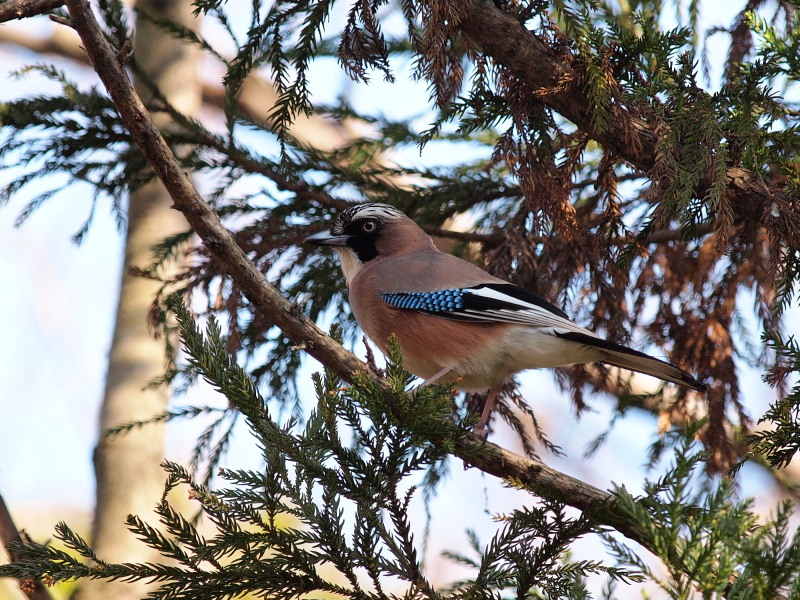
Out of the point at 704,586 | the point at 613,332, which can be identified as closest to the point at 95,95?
the point at 613,332

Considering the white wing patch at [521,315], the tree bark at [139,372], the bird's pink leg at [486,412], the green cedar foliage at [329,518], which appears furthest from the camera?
the tree bark at [139,372]

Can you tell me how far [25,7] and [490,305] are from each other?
94.2 inches

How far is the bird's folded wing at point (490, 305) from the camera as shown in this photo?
3.89 meters

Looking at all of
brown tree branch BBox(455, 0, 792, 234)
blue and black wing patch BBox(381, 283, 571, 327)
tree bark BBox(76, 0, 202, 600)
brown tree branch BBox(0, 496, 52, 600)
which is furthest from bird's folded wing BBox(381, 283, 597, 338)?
brown tree branch BBox(0, 496, 52, 600)

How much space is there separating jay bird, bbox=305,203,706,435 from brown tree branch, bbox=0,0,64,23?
5.90ft

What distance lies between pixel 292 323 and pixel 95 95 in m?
2.11

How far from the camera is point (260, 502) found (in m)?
2.46

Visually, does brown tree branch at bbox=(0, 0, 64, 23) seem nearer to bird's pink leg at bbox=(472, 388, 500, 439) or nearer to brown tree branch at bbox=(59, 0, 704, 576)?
brown tree branch at bbox=(59, 0, 704, 576)

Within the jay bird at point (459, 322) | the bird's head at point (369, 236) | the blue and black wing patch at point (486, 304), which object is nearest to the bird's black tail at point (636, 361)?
the jay bird at point (459, 322)

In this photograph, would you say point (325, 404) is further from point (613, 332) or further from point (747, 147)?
point (613, 332)

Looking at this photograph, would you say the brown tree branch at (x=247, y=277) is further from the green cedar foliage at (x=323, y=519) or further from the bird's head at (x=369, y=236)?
the bird's head at (x=369, y=236)

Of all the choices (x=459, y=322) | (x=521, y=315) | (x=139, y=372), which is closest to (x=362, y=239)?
(x=459, y=322)

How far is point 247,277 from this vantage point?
292cm

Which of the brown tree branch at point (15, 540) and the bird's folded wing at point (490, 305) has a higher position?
the bird's folded wing at point (490, 305)
